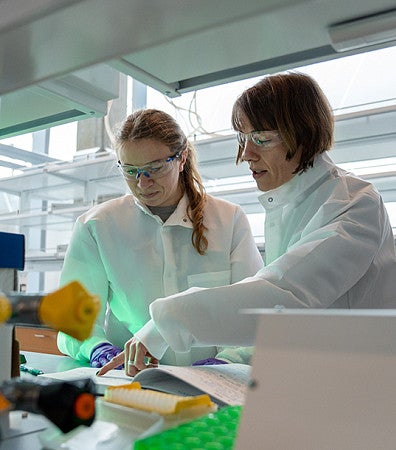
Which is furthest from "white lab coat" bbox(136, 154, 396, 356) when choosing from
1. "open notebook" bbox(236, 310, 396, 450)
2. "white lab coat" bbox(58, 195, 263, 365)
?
"open notebook" bbox(236, 310, 396, 450)

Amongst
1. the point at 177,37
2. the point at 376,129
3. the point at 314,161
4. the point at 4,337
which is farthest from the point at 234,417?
the point at 376,129

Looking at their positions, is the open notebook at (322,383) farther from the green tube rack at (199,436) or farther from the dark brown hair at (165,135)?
the dark brown hair at (165,135)

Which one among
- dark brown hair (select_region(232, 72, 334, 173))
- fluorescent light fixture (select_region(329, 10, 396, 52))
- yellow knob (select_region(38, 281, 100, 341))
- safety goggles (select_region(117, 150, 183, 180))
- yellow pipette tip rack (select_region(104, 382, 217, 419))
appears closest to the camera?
yellow knob (select_region(38, 281, 100, 341))

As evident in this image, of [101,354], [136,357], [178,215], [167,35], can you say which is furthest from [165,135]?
[167,35]

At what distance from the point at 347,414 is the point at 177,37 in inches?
19.1

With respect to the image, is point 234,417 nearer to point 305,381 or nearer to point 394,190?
point 305,381

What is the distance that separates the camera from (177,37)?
66 centimetres

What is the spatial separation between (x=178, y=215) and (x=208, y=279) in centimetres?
24

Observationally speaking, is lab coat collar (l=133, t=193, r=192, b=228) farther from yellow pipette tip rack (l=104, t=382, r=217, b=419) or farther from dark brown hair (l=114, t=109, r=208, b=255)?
yellow pipette tip rack (l=104, t=382, r=217, b=419)

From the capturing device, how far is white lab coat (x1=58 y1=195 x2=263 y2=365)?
172 centimetres

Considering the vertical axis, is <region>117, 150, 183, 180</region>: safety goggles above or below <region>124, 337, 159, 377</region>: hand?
above

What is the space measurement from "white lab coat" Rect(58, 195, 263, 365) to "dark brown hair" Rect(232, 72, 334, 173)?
49cm

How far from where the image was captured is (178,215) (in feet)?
5.79

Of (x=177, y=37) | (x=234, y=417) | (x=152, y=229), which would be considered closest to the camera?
(x=234, y=417)
